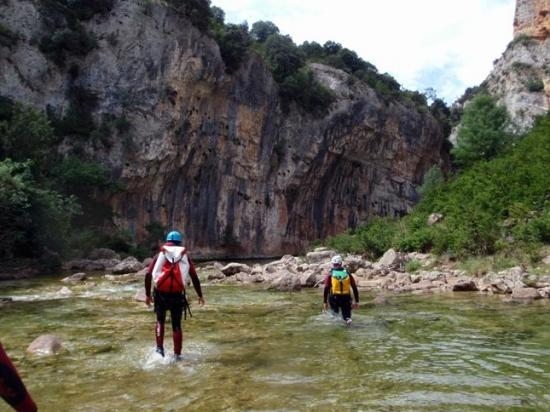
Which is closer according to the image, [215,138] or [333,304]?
[333,304]

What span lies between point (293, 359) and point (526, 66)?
64073 millimetres

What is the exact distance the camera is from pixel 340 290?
1028 centimetres

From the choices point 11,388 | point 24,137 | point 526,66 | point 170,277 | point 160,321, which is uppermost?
point 526,66

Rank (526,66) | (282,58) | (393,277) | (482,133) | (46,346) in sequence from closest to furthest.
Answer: (46,346) → (393,277) → (482,133) → (282,58) → (526,66)

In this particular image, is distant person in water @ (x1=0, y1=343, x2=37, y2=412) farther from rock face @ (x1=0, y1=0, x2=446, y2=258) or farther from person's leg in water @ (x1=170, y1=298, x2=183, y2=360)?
rock face @ (x1=0, y1=0, x2=446, y2=258)

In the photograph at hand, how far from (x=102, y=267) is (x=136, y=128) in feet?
51.7

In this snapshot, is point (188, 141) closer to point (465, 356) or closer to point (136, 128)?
point (136, 128)

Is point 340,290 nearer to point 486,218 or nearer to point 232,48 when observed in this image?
point 486,218

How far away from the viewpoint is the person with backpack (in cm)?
1028

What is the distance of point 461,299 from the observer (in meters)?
13.8

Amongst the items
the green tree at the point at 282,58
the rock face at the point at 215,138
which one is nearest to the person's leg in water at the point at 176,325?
the rock face at the point at 215,138

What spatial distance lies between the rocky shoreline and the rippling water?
2142 mm

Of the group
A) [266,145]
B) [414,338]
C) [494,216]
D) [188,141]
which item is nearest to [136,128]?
[188,141]

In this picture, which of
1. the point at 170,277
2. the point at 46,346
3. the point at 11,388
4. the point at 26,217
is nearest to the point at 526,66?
the point at 26,217
